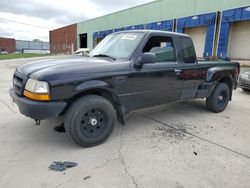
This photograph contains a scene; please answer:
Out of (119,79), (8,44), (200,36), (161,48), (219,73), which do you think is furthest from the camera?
(8,44)

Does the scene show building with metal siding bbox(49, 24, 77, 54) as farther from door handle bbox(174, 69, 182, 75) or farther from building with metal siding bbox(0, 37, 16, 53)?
door handle bbox(174, 69, 182, 75)

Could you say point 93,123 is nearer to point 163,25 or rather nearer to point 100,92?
point 100,92

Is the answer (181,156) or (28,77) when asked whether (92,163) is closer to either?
(181,156)

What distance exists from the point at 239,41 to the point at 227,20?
1.77 meters

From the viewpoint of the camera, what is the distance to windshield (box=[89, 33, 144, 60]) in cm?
359

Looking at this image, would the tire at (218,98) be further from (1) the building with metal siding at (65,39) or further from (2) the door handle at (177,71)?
(1) the building with metal siding at (65,39)

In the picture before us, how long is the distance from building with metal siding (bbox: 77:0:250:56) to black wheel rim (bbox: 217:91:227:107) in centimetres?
1176

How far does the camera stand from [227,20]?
1502cm

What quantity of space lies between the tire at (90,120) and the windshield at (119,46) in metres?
0.94

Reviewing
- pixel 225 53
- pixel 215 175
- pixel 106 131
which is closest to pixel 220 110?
pixel 215 175

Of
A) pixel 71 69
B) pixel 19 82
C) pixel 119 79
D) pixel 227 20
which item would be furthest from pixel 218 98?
pixel 227 20

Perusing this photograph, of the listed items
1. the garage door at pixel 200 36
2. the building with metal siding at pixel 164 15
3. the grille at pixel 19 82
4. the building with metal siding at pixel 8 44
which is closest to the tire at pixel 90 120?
the grille at pixel 19 82

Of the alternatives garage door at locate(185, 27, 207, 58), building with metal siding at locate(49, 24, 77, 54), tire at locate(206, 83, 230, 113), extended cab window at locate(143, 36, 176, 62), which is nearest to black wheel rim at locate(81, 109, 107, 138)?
extended cab window at locate(143, 36, 176, 62)

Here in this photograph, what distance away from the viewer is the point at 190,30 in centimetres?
1858
